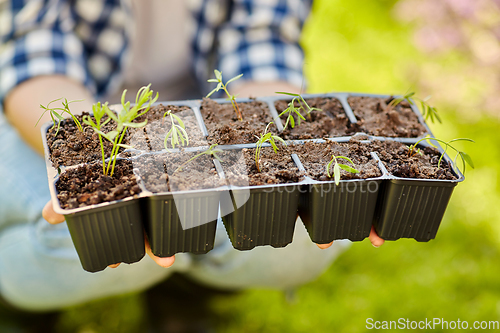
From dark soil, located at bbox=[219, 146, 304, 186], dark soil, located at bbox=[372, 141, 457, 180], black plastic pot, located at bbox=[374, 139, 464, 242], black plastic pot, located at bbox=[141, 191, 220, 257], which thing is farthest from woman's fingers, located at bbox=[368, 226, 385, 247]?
black plastic pot, located at bbox=[141, 191, 220, 257]

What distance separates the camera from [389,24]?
4.04 metres

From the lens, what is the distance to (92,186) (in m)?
0.87

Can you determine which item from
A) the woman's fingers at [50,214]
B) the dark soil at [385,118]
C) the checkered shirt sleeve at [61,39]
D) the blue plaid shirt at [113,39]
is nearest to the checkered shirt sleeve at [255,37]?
the blue plaid shirt at [113,39]

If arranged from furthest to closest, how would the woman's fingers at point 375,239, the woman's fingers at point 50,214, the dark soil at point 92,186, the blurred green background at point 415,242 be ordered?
the blurred green background at point 415,242 → the woman's fingers at point 375,239 → the woman's fingers at point 50,214 → the dark soil at point 92,186

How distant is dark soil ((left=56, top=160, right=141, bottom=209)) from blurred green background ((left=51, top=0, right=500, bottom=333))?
2.27ft

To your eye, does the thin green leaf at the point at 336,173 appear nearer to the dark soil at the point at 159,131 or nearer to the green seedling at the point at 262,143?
the green seedling at the point at 262,143

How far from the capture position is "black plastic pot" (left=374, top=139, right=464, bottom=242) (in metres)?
0.95

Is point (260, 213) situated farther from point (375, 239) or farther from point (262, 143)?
point (375, 239)

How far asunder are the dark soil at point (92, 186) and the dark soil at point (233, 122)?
226mm

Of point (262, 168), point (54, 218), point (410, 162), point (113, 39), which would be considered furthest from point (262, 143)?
point (113, 39)

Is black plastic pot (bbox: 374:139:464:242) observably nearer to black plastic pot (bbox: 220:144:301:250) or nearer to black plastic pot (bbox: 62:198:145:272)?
black plastic pot (bbox: 220:144:301:250)

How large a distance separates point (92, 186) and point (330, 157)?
21.2 inches

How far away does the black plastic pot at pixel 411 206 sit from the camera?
0.95 m

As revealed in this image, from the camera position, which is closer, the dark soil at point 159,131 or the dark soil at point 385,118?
the dark soil at point 159,131
